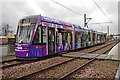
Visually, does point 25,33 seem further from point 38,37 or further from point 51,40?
point 51,40

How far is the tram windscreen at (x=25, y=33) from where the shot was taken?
43.1ft

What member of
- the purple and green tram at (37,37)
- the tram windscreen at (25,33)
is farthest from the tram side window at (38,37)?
the tram windscreen at (25,33)

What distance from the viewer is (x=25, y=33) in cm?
1339

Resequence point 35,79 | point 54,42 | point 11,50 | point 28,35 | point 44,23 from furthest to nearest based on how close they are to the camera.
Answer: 1. point 11,50
2. point 54,42
3. point 44,23
4. point 28,35
5. point 35,79

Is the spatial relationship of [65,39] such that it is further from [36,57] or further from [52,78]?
[52,78]

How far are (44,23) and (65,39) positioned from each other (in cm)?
438

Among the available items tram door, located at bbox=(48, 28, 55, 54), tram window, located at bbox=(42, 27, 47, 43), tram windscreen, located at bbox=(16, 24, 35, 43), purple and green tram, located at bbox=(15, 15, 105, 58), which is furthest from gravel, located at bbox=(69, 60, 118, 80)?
tram door, located at bbox=(48, 28, 55, 54)

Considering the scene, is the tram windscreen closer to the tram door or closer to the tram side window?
the tram side window

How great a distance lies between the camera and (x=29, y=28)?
43.9ft

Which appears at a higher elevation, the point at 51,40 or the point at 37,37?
the point at 37,37

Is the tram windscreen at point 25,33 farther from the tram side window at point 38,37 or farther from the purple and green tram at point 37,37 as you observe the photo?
the tram side window at point 38,37

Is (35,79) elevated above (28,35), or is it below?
below

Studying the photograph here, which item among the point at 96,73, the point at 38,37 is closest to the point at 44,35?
the point at 38,37

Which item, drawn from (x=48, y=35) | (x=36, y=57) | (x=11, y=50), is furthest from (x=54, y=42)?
(x=11, y=50)
